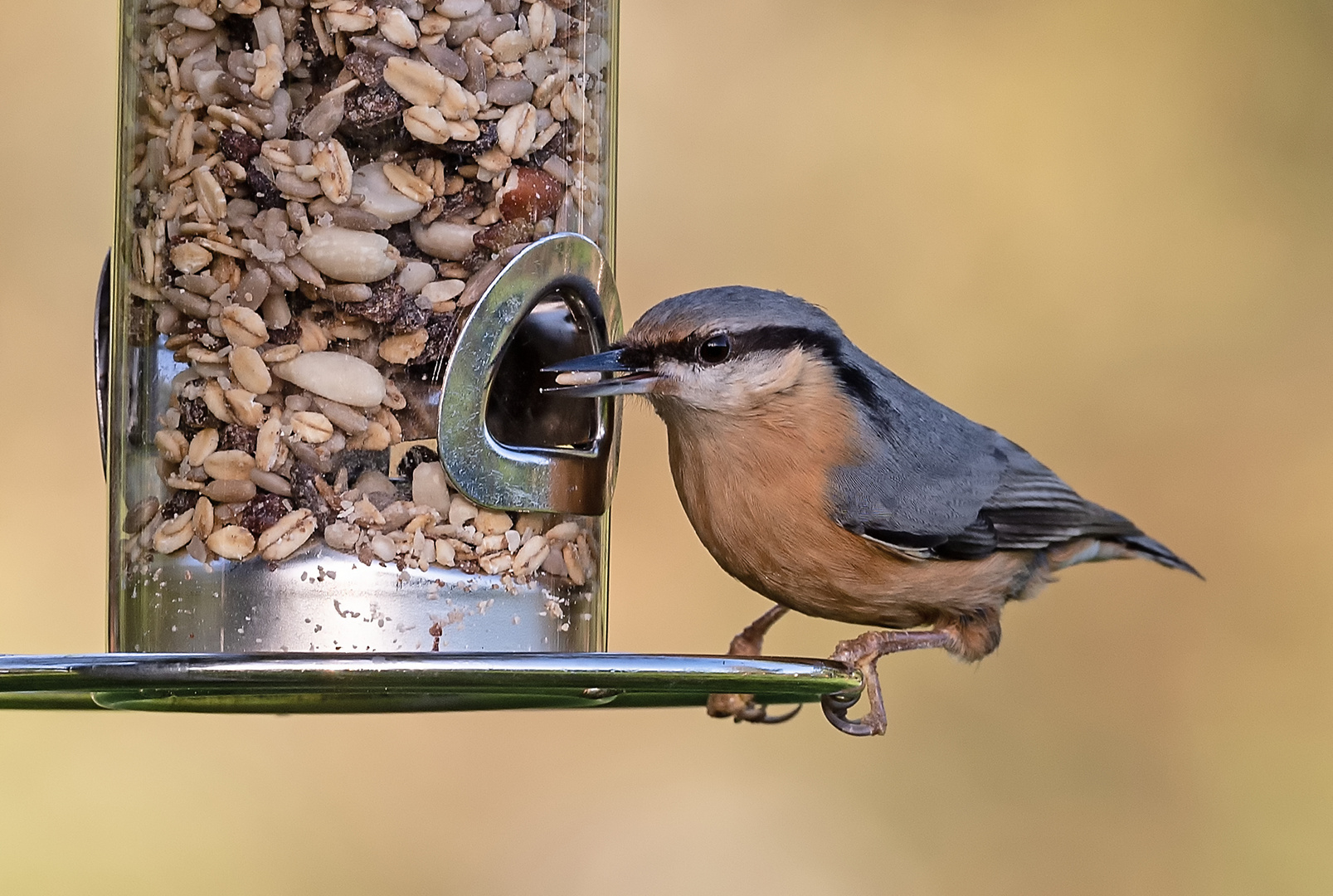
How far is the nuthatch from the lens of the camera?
142 inches

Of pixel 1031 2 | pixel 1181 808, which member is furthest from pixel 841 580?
pixel 1031 2

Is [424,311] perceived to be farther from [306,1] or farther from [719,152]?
[719,152]

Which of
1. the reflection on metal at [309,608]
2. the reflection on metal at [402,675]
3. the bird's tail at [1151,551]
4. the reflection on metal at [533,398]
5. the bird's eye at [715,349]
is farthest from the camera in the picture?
the bird's tail at [1151,551]

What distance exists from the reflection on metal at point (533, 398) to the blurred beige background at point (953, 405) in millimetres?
2275

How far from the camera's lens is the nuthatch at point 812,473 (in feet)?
11.8

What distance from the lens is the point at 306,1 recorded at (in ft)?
9.62

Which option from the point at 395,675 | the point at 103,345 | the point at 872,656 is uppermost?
the point at 103,345

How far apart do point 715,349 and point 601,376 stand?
1.04ft

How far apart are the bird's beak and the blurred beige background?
2.31 metres

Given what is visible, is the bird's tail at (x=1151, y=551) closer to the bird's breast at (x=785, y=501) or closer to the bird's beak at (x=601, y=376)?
the bird's breast at (x=785, y=501)

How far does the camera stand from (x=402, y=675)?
2.21m

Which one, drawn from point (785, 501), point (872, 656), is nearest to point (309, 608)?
point (785, 501)

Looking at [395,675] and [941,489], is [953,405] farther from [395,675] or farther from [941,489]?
[395,675]

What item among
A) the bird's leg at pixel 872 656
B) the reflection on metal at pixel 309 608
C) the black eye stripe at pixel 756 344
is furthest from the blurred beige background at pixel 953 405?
the reflection on metal at pixel 309 608
